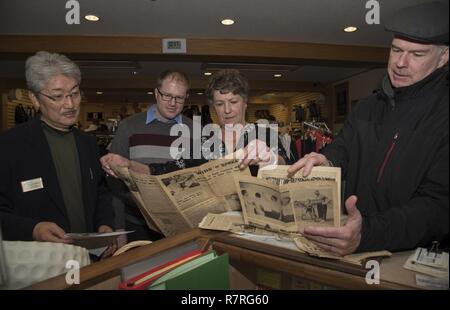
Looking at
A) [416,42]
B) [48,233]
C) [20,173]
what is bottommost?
[48,233]

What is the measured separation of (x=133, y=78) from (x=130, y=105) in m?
6.65

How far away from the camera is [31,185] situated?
1.54 metres

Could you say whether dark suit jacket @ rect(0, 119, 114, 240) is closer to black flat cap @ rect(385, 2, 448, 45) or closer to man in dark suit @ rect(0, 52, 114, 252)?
man in dark suit @ rect(0, 52, 114, 252)

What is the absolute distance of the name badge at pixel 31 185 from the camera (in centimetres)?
152

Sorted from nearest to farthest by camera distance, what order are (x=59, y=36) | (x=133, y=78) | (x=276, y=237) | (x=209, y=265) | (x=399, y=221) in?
1. (x=209, y=265)
2. (x=399, y=221)
3. (x=276, y=237)
4. (x=59, y=36)
5. (x=133, y=78)

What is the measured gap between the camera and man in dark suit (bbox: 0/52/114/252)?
1510 millimetres

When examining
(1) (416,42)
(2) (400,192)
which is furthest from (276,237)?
(1) (416,42)

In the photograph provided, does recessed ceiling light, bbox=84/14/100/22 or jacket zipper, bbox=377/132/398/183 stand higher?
recessed ceiling light, bbox=84/14/100/22

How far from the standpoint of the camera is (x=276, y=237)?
100 centimetres

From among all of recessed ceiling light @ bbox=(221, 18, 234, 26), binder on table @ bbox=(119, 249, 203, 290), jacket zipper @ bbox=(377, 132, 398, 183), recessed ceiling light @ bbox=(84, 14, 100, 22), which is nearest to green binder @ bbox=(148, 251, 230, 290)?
binder on table @ bbox=(119, 249, 203, 290)

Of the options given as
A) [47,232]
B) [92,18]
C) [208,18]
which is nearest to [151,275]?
[47,232]

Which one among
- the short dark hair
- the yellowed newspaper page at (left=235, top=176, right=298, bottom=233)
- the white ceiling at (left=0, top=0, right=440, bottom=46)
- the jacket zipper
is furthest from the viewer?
the white ceiling at (left=0, top=0, right=440, bottom=46)

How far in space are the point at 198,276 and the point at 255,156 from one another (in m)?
0.61

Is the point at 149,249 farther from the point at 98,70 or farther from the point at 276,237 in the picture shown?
the point at 98,70
